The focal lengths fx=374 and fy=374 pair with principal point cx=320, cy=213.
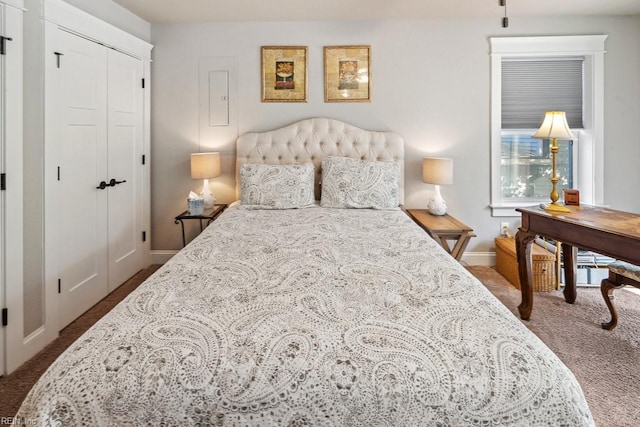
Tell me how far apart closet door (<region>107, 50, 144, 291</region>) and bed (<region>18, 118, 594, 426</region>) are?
1966mm

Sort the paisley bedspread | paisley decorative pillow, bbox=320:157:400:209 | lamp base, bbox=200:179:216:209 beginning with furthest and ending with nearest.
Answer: lamp base, bbox=200:179:216:209
paisley decorative pillow, bbox=320:157:400:209
the paisley bedspread

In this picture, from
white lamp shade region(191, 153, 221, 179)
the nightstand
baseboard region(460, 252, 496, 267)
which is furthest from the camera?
baseboard region(460, 252, 496, 267)

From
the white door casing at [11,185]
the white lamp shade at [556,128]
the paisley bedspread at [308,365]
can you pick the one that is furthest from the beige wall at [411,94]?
the paisley bedspread at [308,365]

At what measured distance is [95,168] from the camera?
293cm

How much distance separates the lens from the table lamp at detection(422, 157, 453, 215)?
346cm

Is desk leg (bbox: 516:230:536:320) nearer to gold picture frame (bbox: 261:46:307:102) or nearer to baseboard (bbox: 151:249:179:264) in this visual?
gold picture frame (bbox: 261:46:307:102)

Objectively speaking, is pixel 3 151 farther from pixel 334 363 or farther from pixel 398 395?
pixel 398 395

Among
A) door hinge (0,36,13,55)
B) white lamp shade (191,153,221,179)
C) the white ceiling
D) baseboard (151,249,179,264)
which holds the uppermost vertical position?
the white ceiling

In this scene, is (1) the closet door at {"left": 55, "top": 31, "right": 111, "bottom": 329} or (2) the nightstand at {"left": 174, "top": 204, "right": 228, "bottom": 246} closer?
(1) the closet door at {"left": 55, "top": 31, "right": 111, "bottom": 329}

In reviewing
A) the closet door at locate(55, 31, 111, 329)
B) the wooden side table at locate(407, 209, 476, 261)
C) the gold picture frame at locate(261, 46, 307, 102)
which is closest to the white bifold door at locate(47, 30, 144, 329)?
the closet door at locate(55, 31, 111, 329)

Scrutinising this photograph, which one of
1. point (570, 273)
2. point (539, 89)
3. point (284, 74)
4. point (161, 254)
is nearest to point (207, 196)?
point (161, 254)

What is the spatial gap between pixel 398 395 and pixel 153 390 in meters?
0.62

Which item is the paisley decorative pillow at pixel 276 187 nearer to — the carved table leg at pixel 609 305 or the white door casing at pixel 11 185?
the white door casing at pixel 11 185

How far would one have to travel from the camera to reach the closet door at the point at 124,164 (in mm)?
3146
